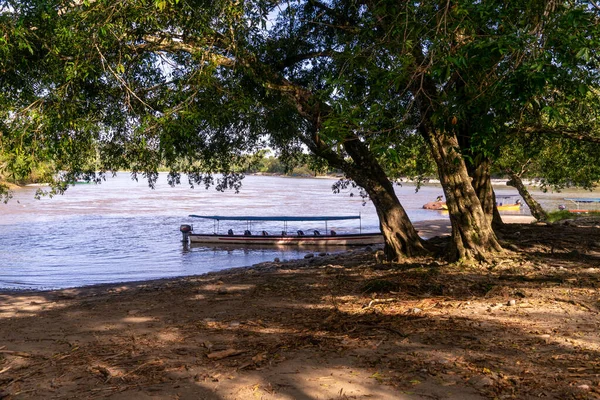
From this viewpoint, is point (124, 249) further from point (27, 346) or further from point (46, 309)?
point (27, 346)

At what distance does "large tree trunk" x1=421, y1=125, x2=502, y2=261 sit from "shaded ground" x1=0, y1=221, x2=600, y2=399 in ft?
1.65

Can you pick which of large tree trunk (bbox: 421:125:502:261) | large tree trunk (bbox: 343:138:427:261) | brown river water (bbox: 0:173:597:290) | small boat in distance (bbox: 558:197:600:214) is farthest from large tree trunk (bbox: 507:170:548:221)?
large tree trunk (bbox: 421:125:502:261)

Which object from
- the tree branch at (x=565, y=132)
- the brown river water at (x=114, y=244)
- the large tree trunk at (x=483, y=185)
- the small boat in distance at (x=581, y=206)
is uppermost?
the tree branch at (x=565, y=132)

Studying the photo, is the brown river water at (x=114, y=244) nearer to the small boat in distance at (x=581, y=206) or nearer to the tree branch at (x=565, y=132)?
the small boat in distance at (x=581, y=206)

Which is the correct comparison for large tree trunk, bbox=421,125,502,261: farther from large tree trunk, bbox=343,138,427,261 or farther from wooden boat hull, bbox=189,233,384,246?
wooden boat hull, bbox=189,233,384,246

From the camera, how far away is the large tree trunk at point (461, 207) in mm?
9258

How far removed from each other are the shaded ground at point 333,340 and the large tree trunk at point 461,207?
50cm

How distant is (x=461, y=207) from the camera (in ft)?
30.7

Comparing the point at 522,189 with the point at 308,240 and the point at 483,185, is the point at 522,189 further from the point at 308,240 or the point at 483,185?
the point at 483,185

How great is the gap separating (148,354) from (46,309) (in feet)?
14.1

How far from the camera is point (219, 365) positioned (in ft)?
15.6

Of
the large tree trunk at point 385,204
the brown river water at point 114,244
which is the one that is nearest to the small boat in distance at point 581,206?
the brown river water at point 114,244

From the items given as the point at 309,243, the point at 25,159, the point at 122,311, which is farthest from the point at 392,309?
the point at 309,243

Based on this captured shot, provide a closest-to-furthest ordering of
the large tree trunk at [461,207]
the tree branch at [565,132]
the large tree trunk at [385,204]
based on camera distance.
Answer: the large tree trunk at [461,207]
the large tree trunk at [385,204]
the tree branch at [565,132]
